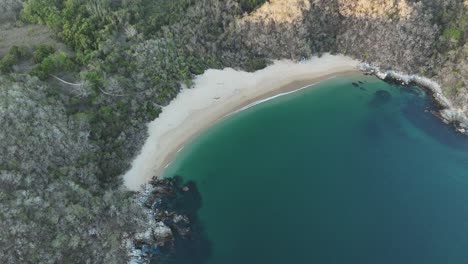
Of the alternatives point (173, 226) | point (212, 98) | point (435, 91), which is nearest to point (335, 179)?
point (173, 226)

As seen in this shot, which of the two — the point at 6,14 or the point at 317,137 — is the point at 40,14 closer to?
the point at 6,14

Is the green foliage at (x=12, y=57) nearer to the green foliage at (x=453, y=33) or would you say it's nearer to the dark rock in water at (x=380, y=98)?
the dark rock in water at (x=380, y=98)

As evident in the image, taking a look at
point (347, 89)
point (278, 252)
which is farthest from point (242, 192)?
point (347, 89)

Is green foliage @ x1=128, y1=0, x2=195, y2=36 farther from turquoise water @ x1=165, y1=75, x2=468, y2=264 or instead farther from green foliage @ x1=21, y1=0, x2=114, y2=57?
turquoise water @ x1=165, y1=75, x2=468, y2=264

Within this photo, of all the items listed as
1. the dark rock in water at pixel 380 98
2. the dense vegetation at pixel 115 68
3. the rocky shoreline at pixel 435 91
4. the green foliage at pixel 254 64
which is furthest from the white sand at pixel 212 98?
the dark rock in water at pixel 380 98

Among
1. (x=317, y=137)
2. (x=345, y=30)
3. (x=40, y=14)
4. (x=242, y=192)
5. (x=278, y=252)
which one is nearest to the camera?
(x=278, y=252)

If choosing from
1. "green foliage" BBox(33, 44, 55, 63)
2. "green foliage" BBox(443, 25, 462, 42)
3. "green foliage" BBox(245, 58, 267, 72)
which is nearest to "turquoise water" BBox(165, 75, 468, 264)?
"green foliage" BBox(245, 58, 267, 72)
